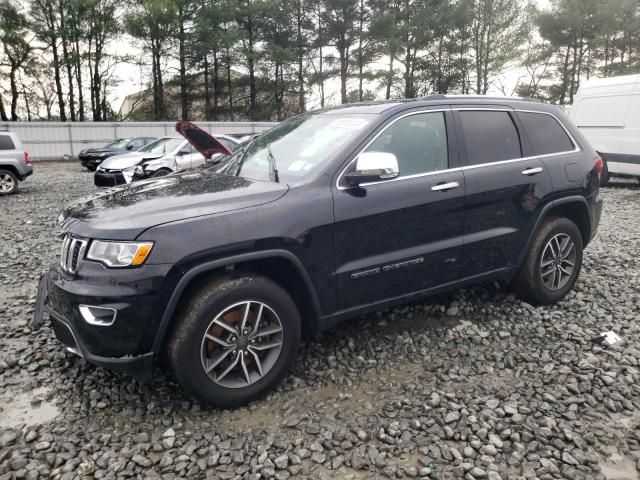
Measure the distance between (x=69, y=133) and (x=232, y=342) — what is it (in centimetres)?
2651

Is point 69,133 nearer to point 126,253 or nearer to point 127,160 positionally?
point 127,160

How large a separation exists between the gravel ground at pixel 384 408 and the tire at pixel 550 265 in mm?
168

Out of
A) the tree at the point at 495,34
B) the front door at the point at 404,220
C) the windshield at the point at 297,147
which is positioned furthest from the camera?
the tree at the point at 495,34

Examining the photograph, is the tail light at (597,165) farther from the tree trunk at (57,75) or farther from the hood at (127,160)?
the tree trunk at (57,75)

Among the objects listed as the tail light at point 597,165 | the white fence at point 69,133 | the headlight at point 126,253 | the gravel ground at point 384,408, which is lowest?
the gravel ground at point 384,408

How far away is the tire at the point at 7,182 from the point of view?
1198 centimetres

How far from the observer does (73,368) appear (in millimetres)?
3445

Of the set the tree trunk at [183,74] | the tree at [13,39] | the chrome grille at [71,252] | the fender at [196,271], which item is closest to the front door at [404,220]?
the fender at [196,271]

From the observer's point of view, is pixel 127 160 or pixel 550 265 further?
pixel 127 160

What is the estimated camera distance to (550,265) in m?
4.35

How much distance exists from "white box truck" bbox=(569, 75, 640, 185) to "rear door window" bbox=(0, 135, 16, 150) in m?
13.3

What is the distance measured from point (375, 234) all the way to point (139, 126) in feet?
88.4

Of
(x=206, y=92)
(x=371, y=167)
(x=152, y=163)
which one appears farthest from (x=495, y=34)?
(x=371, y=167)

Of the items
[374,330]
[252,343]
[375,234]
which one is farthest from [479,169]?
[252,343]
